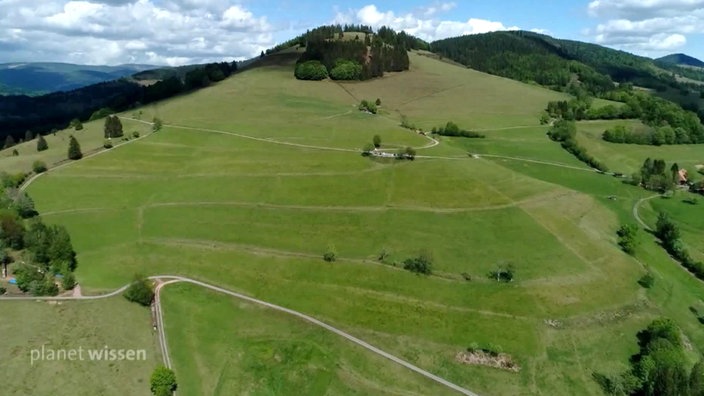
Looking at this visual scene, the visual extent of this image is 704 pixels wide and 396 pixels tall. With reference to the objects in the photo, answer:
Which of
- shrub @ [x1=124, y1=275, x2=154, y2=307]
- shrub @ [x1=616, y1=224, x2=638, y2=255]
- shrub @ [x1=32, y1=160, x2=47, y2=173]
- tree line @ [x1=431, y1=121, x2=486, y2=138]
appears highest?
tree line @ [x1=431, y1=121, x2=486, y2=138]

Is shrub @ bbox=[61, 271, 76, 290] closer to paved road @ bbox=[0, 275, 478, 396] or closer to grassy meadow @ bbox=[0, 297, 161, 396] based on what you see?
paved road @ bbox=[0, 275, 478, 396]

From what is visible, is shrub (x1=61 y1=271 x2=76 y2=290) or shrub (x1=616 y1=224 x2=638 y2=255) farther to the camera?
shrub (x1=616 y1=224 x2=638 y2=255)

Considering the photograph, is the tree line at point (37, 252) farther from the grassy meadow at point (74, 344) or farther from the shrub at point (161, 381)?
the shrub at point (161, 381)

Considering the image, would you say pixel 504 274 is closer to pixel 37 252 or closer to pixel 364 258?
pixel 364 258

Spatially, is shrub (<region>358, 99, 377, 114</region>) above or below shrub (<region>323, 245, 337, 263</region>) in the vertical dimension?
above

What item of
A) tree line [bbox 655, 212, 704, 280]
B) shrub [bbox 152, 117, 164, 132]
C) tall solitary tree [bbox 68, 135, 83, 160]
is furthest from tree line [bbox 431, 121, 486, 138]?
tall solitary tree [bbox 68, 135, 83, 160]

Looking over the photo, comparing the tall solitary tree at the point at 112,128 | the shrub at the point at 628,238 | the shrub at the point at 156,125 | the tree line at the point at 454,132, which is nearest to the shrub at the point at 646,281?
the shrub at the point at 628,238
